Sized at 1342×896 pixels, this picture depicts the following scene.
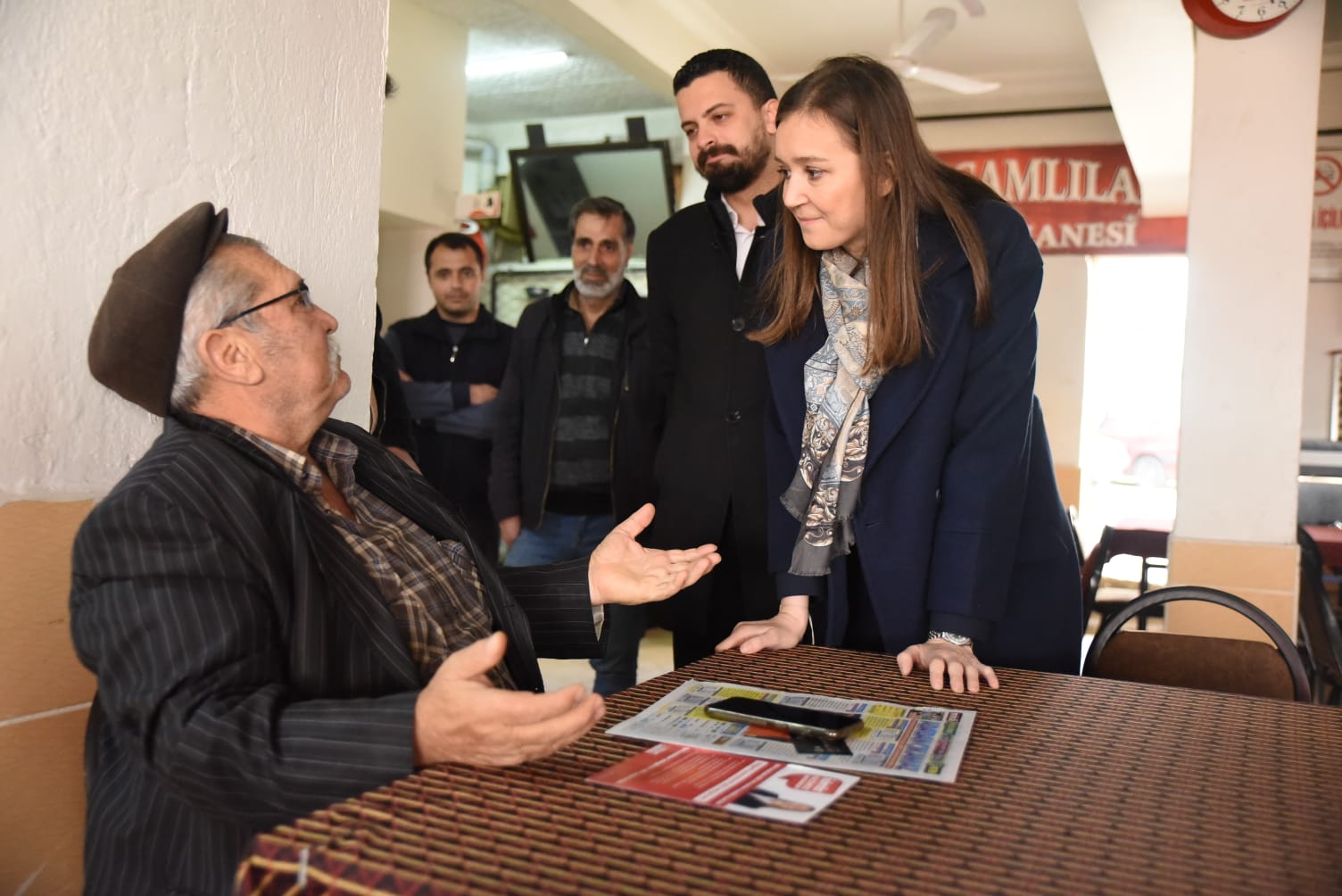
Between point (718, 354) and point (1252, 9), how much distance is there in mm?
2995

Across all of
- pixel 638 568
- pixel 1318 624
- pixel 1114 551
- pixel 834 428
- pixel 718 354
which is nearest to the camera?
pixel 638 568

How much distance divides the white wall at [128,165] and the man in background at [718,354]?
752mm

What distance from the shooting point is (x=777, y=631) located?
→ 169 centimetres

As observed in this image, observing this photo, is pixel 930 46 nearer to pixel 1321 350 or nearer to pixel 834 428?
pixel 1321 350

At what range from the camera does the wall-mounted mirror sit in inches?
335

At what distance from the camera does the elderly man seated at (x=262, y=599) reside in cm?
104

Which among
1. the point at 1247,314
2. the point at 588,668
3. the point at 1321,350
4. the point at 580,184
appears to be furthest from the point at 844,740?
the point at 1321,350

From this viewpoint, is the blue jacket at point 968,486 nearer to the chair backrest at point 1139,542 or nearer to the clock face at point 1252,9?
the clock face at point 1252,9

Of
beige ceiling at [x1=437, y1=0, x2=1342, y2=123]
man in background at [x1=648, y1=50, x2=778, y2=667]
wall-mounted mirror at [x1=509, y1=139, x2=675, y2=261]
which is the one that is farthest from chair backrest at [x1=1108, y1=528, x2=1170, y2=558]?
wall-mounted mirror at [x1=509, y1=139, x2=675, y2=261]

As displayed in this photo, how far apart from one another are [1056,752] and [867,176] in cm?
95

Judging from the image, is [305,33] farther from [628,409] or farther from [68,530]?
[628,409]

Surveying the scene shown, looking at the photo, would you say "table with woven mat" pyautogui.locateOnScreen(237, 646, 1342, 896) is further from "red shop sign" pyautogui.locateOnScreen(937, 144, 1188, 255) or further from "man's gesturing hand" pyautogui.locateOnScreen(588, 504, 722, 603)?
"red shop sign" pyautogui.locateOnScreen(937, 144, 1188, 255)

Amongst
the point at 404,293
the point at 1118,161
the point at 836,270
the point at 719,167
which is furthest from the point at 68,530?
the point at 1118,161

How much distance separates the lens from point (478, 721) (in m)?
0.98
